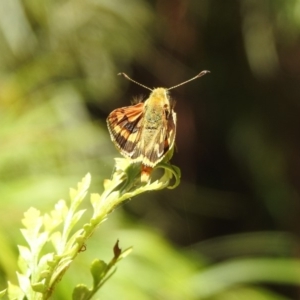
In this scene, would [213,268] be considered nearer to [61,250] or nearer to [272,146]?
[61,250]

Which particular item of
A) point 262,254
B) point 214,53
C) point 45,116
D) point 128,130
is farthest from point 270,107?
point 128,130

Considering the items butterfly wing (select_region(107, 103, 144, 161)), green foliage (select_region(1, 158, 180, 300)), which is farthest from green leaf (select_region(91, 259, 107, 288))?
butterfly wing (select_region(107, 103, 144, 161))

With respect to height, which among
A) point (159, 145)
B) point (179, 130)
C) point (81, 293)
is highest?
point (179, 130)

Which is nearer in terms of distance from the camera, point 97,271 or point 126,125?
point 97,271

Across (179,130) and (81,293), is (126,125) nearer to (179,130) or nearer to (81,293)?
(81,293)

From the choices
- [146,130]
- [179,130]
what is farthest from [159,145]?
[179,130]

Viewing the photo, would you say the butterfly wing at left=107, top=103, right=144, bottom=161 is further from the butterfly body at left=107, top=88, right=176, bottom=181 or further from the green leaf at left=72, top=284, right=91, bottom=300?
the green leaf at left=72, top=284, right=91, bottom=300

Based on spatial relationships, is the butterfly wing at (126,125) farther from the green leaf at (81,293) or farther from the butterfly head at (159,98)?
the green leaf at (81,293)

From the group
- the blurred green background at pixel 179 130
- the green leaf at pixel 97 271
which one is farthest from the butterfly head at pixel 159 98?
the blurred green background at pixel 179 130
